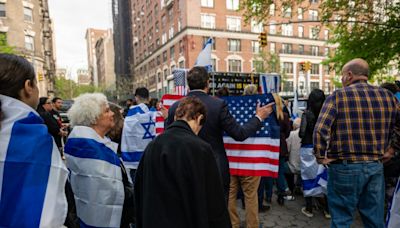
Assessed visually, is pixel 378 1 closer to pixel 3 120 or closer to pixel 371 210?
pixel 371 210

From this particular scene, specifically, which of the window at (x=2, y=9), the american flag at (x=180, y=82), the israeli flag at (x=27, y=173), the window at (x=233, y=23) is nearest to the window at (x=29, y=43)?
the window at (x=2, y=9)

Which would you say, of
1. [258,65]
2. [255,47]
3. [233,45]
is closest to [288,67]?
[255,47]

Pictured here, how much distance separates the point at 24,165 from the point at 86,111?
137 cm

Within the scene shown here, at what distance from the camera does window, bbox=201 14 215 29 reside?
40.3 m

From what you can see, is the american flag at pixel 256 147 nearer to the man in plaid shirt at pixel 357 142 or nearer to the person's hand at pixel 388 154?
the man in plaid shirt at pixel 357 142

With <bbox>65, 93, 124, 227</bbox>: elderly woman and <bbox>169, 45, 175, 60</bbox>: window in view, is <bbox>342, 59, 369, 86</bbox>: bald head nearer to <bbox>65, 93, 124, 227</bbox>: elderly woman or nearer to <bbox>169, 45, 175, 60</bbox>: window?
<bbox>65, 93, 124, 227</bbox>: elderly woman

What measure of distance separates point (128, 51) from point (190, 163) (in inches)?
2766

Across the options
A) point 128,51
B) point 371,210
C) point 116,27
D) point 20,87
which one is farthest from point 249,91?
point 116,27

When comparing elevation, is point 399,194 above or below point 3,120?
below

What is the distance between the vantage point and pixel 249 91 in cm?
461

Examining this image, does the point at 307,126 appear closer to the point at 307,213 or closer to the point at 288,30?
the point at 307,213

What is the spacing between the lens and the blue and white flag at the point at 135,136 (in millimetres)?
5203

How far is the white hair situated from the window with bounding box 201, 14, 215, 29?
39.6 m

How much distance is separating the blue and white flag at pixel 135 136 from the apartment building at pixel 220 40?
91.7 feet
